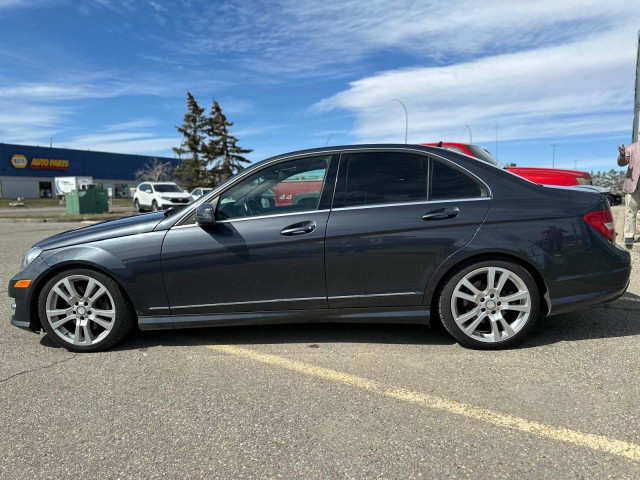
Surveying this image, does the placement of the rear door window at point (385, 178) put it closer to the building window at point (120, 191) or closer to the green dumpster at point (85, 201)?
the green dumpster at point (85, 201)

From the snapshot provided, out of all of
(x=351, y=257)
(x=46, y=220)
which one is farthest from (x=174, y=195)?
(x=351, y=257)

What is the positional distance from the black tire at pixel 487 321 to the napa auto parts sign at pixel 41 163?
74175 millimetres

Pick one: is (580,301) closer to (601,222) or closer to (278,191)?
(601,222)

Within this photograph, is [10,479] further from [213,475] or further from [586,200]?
[586,200]

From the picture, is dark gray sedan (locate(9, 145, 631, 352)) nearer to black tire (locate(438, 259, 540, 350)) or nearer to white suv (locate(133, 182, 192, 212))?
black tire (locate(438, 259, 540, 350))

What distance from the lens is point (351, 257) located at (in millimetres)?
3471

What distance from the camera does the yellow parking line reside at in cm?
228

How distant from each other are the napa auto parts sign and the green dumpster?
167 feet

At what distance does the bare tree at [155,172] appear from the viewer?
244 feet

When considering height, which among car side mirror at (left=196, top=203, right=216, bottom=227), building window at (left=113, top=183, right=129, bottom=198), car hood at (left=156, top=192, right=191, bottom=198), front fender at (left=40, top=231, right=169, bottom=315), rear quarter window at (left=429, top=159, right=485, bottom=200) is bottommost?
front fender at (left=40, top=231, right=169, bottom=315)

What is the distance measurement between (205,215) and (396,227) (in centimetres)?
141

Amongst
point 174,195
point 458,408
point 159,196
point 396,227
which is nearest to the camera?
point 458,408

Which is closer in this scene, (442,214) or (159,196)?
(442,214)

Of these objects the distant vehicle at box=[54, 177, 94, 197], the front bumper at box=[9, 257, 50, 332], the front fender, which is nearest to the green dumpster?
the front bumper at box=[9, 257, 50, 332]
